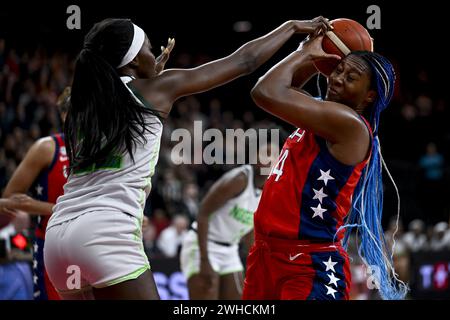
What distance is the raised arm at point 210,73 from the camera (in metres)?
3.30

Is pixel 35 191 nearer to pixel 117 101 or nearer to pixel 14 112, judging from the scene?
pixel 117 101

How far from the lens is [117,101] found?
3246 millimetres

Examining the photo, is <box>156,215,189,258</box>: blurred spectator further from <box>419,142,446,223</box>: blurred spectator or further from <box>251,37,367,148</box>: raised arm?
<box>251,37,367,148</box>: raised arm

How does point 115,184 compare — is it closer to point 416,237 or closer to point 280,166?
point 280,166

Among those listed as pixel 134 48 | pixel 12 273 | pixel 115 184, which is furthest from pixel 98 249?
pixel 12 273

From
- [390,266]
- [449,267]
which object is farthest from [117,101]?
[449,267]

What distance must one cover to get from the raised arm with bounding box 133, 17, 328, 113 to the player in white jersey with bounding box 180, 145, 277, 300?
2456 millimetres

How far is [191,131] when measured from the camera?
13844mm

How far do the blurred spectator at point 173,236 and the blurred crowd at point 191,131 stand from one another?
16 millimetres

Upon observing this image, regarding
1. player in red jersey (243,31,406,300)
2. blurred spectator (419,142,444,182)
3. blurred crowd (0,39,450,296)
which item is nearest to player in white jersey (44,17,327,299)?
player in red jersey (243,31,406,300)

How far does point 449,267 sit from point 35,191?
24.5ft

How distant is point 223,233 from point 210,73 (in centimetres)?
335

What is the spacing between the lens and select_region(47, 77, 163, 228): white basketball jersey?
3227mm

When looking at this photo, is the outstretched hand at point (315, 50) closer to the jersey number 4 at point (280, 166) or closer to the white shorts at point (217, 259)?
the jersey number 4 at point (280, 166)
